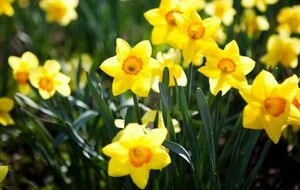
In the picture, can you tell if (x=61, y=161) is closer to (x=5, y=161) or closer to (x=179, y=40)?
(x=5, y=161)

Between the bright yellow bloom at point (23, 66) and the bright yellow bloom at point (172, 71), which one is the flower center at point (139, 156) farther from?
the bright yellow bloom at point (23, 66)

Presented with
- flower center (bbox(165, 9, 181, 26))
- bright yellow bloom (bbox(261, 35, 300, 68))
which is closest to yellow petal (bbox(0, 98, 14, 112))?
flower center (bbox(165, 9, 181, 26))

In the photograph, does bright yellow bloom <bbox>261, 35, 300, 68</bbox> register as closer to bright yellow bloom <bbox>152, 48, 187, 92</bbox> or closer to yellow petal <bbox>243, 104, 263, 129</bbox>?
bright yellow bloom <bbox>152, 48, 187, 92</bbox>

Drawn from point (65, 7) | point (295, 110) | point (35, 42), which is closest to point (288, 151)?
point (295, 110)

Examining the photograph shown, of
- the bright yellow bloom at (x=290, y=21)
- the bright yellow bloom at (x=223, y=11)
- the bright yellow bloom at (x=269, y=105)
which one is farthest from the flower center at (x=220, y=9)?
the bright yellow bloom at (x=269, y=105)

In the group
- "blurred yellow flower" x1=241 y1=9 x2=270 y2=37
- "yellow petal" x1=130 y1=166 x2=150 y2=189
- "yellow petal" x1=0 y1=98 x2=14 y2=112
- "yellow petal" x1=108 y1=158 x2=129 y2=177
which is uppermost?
"yellow petal" x1=108 y1=158 x2=129 y2=177
